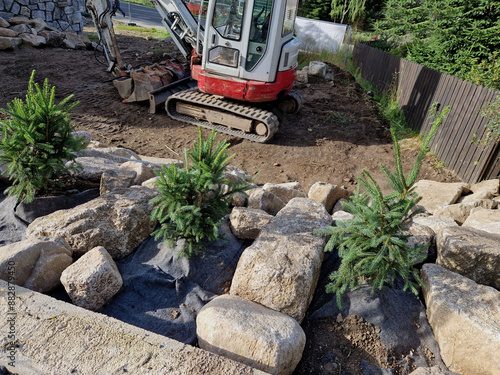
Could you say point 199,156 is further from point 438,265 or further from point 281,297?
point 438,265

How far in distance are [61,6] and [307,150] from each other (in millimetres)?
14285

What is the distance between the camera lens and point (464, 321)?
90.9 inches

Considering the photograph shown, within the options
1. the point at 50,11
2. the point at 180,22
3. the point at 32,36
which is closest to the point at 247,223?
the point at 180,22

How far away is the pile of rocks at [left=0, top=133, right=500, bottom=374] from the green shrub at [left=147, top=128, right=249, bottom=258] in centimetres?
35

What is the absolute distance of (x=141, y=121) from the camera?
761 centimetres

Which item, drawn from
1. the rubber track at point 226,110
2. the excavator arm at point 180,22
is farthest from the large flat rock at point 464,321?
the excavator arm at point 180,22

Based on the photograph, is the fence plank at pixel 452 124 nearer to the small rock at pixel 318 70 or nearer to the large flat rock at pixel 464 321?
the large flat rock at pixel 464 321

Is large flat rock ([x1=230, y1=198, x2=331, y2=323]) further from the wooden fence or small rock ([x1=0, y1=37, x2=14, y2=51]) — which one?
small rock ([x1=0, y1=37, x2=14, y2=51])

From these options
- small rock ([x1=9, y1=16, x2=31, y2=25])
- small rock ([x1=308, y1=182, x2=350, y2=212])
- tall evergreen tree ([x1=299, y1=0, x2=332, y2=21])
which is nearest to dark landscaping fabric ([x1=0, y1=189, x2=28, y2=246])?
small rock ([x1=308, y1=182, x2=350, y2=212])

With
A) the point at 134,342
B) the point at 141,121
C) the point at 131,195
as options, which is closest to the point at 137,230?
the point at 131,195

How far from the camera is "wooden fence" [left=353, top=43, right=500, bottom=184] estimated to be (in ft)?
18.5

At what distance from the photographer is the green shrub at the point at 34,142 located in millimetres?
3055

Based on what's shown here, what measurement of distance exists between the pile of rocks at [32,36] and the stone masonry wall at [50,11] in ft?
2.01

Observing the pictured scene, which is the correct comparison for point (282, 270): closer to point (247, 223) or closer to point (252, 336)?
point (252, 336)
